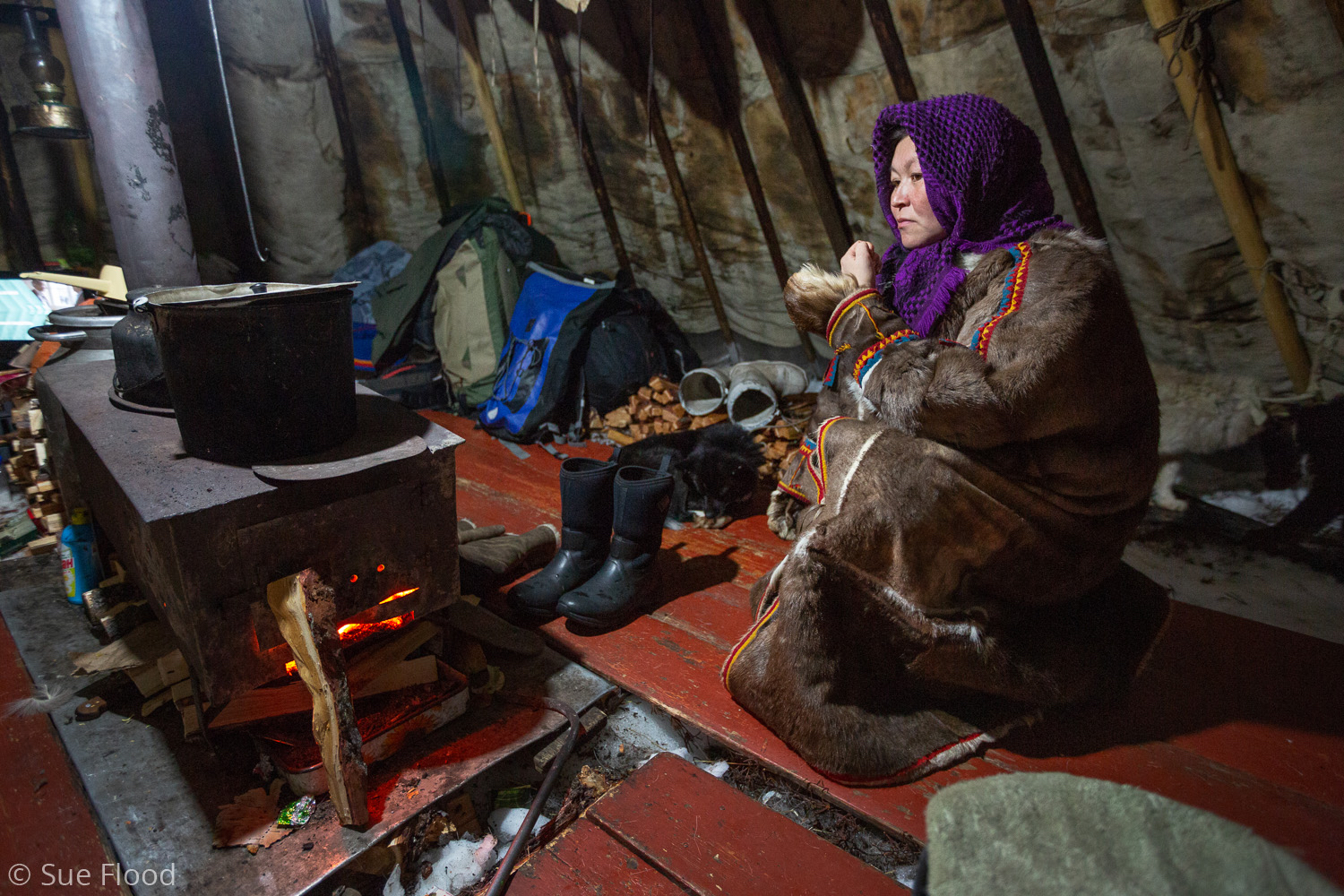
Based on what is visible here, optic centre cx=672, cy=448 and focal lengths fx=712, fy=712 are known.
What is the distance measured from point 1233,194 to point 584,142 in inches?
124

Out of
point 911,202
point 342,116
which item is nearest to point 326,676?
point 911,202

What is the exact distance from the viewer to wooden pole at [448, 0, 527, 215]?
4.11m

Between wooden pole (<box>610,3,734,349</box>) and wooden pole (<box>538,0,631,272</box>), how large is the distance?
418 millimetres

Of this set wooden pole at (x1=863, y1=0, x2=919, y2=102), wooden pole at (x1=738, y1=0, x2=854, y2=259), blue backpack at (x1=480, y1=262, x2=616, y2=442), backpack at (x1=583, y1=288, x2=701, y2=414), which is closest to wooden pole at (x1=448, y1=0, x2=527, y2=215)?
blue backpack at (x1=480, y1=262, x2=616, y2=442)

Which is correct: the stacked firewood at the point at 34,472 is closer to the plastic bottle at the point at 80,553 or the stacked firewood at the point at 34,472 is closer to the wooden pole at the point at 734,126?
the plastic bottle at the point at 80,553

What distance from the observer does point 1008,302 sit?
1488 mm

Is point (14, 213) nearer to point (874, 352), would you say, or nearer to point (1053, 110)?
point (874, 352)

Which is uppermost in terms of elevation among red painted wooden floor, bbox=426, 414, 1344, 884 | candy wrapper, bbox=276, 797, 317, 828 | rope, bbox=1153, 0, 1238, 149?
rope, bbox=1153, 0, 1238, 149

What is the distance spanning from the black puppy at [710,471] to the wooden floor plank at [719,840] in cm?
137

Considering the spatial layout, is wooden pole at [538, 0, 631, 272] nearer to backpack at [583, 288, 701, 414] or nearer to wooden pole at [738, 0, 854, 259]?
backpack at [583, 288, 701, 414]

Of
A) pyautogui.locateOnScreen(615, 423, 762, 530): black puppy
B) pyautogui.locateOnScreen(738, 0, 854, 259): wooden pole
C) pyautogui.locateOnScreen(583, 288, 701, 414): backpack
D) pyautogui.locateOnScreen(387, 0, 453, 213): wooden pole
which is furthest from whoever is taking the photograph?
pyautogui.locateOnScreen(387, 0, 453, 213): wooden pole

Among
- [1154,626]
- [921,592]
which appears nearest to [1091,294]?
[921,592]

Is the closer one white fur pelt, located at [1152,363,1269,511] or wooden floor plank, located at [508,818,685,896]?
wooden floor plank, located at [508,818,685,896]

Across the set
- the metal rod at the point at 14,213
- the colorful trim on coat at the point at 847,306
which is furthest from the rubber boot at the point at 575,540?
the metal rod at the point at 14,213
